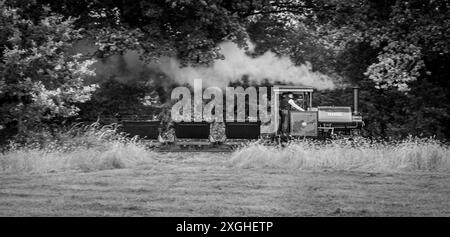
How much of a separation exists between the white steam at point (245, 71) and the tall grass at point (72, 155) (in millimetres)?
4681

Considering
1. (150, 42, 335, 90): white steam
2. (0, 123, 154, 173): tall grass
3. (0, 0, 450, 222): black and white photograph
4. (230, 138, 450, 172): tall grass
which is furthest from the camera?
(150, 42, 335, 90): white steam

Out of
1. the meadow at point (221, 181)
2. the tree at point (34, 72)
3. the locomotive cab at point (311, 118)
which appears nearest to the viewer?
the meadow at point (221, 181)

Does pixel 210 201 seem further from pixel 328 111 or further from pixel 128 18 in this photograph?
pixel 128 18

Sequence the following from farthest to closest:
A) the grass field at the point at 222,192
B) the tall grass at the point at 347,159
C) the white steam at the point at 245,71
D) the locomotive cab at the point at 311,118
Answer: the white steam at the point at 245,71 < the locomotive cab at the point at 311,118 < the tall grass at the point at 347,159 < the grass field at the point at 222,192

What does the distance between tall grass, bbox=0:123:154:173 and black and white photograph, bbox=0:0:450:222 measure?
0.06 m

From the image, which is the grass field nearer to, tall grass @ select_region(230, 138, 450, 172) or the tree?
tall grass @ select_region(230, 138, 450, 172)

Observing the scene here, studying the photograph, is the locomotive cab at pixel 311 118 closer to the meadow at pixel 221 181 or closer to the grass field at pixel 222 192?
the meadow at pixel 221 181

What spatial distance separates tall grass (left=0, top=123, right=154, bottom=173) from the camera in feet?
51.1

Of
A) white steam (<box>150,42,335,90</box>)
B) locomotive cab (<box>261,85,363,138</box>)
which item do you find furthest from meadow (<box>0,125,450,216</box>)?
white steam (<box>150,42,335,90</box>)

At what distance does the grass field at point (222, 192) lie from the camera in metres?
10.5

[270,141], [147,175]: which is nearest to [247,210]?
[147,175]

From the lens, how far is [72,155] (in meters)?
16.8

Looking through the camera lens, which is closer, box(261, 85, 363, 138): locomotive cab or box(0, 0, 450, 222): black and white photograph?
box(0, 0, 450, 222): black and white photograph

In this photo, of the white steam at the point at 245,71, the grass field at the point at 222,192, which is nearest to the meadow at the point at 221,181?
the grass field at the point at 222,192
